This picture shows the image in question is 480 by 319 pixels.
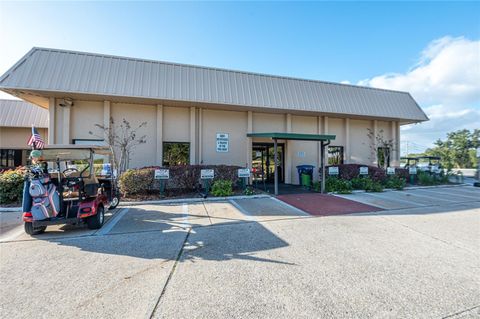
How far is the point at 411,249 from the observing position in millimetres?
4016

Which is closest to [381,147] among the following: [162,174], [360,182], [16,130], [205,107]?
[360,182]

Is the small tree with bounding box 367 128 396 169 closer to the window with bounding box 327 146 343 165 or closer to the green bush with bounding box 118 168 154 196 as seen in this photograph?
the window with bounding box 327 146 343 165

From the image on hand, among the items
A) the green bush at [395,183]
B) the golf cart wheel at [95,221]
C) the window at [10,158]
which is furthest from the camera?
the window at [10,158]

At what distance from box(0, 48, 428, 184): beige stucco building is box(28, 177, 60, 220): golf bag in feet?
19.2

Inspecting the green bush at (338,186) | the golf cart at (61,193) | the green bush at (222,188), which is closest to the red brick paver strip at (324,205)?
the green bush at (338,186)

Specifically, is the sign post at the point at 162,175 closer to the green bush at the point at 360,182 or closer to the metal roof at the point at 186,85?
the metal roof at the point at 186,85

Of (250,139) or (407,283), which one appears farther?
(250,139)

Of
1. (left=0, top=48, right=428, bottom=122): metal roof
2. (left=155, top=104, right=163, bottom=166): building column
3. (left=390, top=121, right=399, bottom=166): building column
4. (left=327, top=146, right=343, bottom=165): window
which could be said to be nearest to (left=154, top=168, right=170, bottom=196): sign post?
A: (left=155, top=104, right=163, bottom=166): building column

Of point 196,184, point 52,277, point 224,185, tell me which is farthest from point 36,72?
point 52,277

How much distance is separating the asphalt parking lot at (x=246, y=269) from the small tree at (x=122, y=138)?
17.3 ft

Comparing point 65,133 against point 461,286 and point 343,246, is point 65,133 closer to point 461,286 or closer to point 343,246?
point 343,246

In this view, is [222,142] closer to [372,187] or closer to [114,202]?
[114,202]

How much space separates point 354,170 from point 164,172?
9.60 meters

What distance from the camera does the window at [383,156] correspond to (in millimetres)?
14633
